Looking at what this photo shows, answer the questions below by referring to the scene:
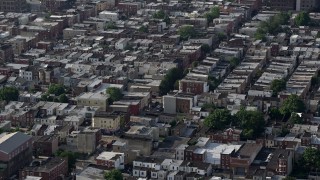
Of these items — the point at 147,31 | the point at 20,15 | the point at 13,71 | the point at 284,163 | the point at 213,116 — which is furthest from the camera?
the point at 20,15

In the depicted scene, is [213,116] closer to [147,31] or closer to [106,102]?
[106,102]

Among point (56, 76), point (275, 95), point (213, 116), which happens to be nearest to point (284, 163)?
point (213, 116)

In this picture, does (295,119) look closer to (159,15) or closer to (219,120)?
(219,120)

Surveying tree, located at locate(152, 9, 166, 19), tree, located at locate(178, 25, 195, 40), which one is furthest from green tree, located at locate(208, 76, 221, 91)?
tree, located at locate(152, 9, 166, 19)

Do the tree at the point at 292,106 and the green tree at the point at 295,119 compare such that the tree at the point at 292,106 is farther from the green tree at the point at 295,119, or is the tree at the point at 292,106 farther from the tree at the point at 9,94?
the tree at the point at 9,94

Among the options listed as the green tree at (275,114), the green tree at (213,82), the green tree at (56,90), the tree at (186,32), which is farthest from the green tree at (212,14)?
the green tree at (275,114)
